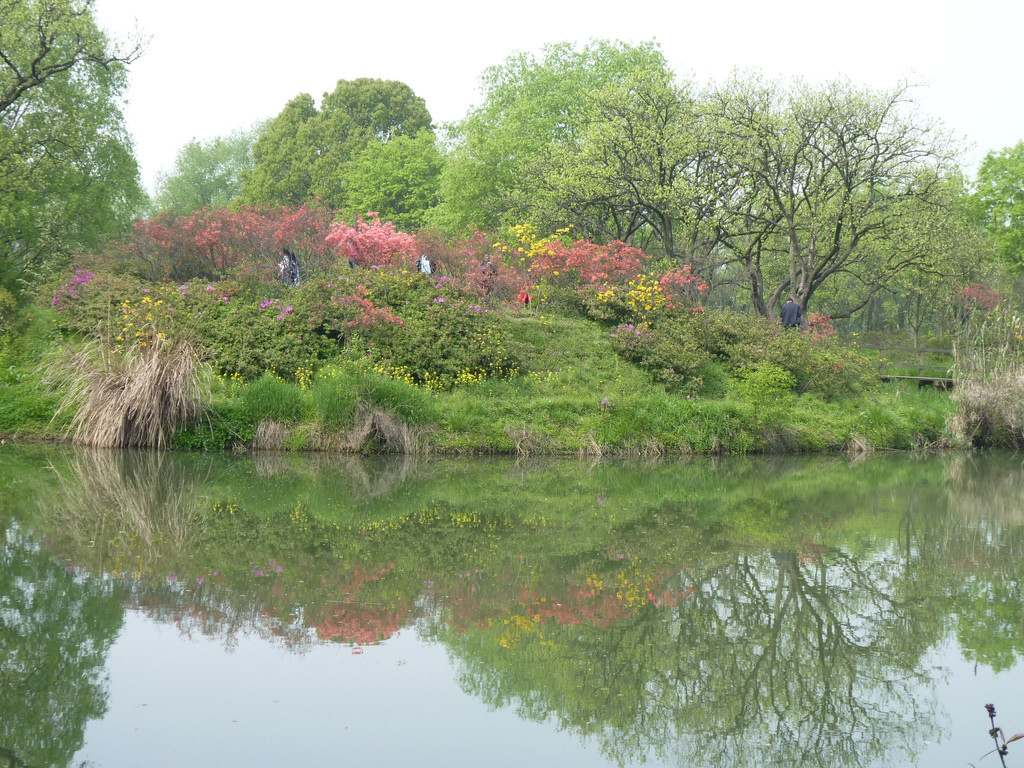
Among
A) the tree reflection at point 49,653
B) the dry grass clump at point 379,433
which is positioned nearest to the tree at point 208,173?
the dry grass clump at point 379,433

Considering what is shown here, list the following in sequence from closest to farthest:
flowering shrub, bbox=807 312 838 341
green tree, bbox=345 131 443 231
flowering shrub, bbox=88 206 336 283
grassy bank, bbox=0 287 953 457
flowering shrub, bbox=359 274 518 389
A: 1. grassy bank, bbox=0 287 953 457
2. flowering shrub, bbox=359 274 518 389
3. flowering shrub, bbox=88 206 336 283
4. flowering shrub, bbox=807 312 838 341
5. green tree, bbox=345 131 443 231

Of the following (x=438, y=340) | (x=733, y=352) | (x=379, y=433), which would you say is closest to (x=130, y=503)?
(x=379, y=433)

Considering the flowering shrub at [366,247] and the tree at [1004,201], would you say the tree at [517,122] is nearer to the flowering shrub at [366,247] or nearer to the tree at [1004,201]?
the flowering shrub at [366,247]

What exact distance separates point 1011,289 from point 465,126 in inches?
896

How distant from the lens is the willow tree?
24812 mm

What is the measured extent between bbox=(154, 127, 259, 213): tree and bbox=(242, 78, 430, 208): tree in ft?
22.7

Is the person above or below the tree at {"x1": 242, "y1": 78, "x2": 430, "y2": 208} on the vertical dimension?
below

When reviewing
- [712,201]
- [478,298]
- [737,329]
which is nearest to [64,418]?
[478,298]

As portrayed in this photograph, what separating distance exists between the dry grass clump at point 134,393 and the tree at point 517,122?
18320mm

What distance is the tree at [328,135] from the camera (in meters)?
52.7

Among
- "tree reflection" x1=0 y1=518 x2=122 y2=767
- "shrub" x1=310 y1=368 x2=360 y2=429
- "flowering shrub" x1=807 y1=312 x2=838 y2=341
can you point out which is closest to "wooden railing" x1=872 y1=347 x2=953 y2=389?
"flowering shrub" x1=807 y1=312 x2=838 y2=341

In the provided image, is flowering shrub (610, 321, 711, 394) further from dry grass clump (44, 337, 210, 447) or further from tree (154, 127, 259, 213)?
tree (154, 127, 259, 213)

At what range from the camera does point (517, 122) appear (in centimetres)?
3509

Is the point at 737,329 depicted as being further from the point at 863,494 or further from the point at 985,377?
the point at 863,494
